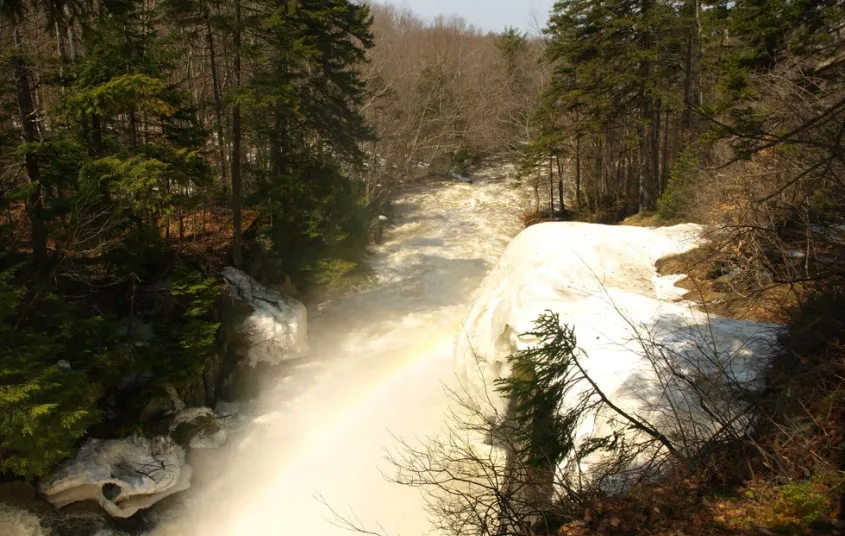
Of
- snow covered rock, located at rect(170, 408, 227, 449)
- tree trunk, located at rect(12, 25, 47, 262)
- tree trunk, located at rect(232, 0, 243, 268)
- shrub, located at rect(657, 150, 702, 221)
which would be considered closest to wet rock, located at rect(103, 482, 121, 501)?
snow covered rock, located at rect(170, 408, 227, 449)

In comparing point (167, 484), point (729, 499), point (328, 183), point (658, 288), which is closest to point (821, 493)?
point (729, 499)

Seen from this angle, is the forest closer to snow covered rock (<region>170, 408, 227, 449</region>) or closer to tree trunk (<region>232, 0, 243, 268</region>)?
tree trunk (<region>232, 0, 243, 268</region>)

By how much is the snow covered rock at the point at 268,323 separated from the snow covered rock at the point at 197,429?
226cm

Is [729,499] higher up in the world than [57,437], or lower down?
higher up

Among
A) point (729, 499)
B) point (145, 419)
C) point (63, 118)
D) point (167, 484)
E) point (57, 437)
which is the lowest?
point (167, 484)

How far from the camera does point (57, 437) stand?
7016 millimetres

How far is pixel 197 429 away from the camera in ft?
33.0

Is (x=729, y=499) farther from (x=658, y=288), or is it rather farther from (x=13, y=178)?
(x=13, y=178)

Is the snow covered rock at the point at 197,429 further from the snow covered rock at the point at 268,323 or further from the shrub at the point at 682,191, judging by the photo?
Result: the shrub at the point at 682,191

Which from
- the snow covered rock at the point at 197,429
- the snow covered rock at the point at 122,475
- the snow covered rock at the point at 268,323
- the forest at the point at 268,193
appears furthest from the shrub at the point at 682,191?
the snow covered rock at the point at 122,475

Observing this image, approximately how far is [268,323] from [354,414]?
320 cm

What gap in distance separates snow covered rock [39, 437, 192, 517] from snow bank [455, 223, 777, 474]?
5966 millimetres

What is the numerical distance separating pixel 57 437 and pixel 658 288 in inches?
411

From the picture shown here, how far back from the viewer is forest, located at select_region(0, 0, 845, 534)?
498 centimetres
